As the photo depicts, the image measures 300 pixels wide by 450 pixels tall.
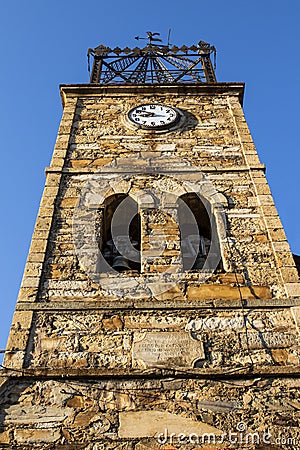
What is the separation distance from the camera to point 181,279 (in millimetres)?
5141

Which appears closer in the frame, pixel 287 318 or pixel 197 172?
pixel 287 318

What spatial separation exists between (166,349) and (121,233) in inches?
89.1

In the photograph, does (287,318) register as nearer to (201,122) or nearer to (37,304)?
(37,304)

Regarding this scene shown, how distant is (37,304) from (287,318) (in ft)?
7.49

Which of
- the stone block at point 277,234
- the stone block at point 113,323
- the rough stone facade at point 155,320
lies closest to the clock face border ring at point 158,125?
the rough stone facade at point 155,320

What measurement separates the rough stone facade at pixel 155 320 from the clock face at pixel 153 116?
2.18ft

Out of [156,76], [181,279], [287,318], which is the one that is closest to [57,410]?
[181,279]

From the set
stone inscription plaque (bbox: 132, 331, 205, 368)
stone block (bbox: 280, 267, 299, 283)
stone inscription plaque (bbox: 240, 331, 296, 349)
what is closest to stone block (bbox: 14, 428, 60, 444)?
stone inscription plaque (bbox: 132, 331, 205, 368)

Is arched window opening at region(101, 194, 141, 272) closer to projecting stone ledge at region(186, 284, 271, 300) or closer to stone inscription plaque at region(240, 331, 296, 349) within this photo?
projecting stone ledge at region(186, 284, 271, 300)

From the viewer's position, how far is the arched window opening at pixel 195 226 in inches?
234

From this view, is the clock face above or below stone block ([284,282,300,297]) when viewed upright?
above

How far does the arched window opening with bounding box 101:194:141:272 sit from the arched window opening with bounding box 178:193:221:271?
552mm

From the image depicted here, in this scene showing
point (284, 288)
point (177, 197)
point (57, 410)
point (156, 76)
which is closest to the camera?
point (57, 410)

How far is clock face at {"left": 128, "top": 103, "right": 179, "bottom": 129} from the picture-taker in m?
7.62
